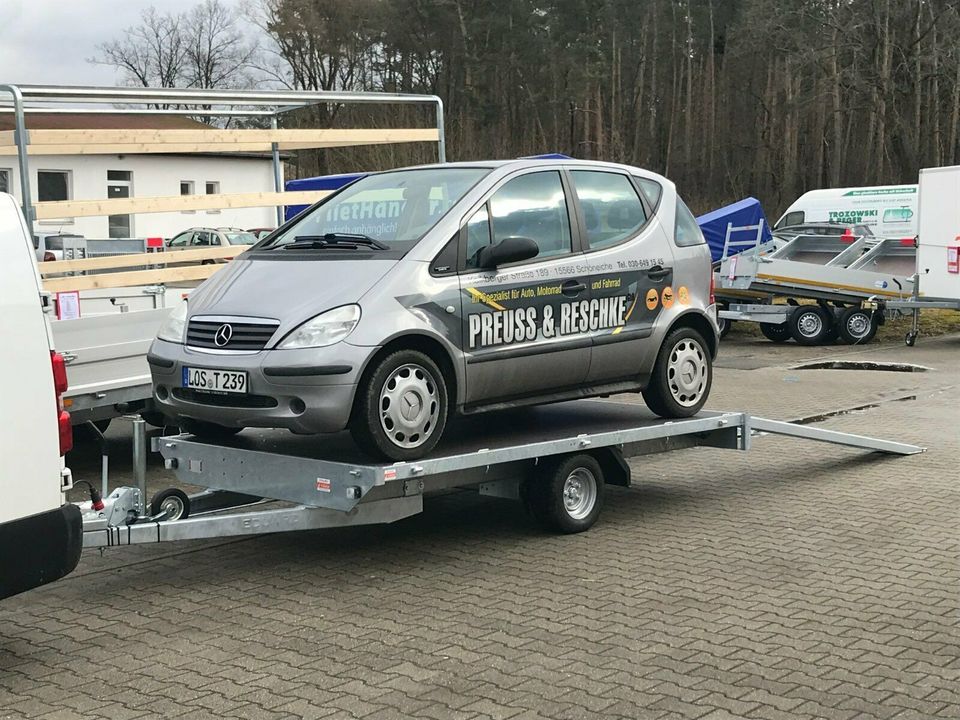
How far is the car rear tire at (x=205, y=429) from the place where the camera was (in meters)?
6.60

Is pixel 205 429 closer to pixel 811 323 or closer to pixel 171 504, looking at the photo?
pixel 171 504

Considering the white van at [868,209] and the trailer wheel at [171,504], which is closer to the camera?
the trailer wheel at [171,504]

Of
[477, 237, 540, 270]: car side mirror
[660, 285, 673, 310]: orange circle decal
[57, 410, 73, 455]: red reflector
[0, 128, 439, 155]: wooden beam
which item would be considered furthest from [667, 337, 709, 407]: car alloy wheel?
[57, 410, 73, 455]: red reflector

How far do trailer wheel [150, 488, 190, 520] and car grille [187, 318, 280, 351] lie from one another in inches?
31.6

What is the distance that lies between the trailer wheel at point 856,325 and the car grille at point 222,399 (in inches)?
629

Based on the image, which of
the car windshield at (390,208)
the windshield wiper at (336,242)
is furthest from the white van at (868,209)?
the windshield wiper at (336,242)

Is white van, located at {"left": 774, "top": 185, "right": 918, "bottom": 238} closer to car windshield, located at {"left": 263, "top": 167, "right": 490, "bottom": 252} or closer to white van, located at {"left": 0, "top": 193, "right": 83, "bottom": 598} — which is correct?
car windshield, located at {"left": 263, "top": 167, "right": 490, "bottom": 252}

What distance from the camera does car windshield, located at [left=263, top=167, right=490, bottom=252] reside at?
661cm


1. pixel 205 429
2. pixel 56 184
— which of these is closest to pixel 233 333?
pixel 205 429

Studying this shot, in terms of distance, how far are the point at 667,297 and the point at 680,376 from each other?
55cm

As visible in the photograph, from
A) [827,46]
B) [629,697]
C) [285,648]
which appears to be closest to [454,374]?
[285,648]

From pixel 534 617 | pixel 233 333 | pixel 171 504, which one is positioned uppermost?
pixel 233 333

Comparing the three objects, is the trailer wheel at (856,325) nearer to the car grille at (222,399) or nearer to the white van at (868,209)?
the white van at (868,209)

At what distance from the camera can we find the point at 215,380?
6.13m
